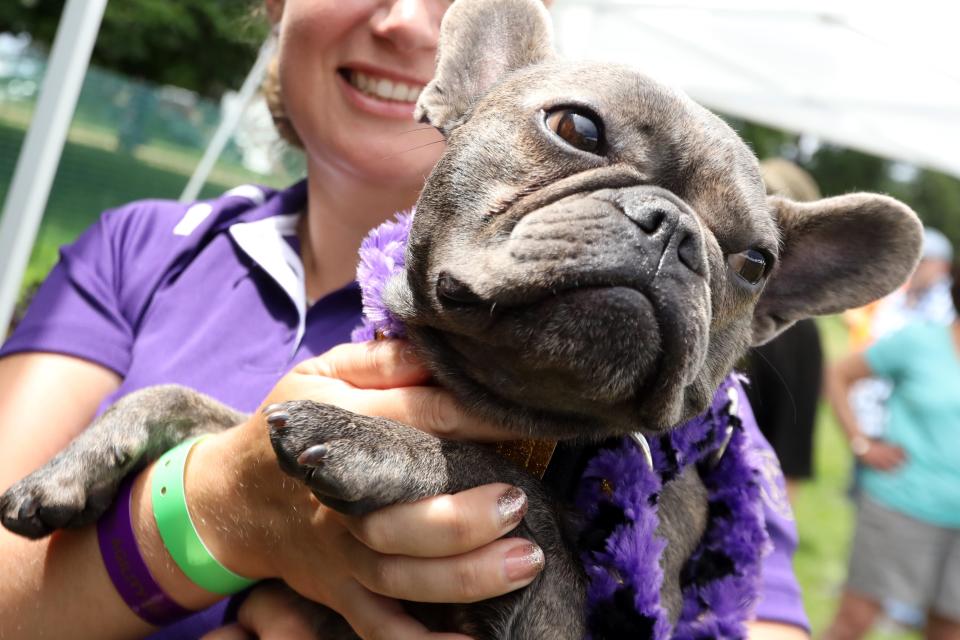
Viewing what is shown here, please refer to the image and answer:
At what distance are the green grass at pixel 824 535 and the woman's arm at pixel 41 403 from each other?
17.5 feet

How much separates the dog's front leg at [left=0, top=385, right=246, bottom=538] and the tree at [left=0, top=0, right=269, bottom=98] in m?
18.3

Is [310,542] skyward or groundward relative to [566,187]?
groundward

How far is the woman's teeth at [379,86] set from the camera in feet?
9.25

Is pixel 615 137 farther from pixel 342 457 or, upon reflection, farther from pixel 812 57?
pixel 812 57

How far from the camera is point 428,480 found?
1.93 metres

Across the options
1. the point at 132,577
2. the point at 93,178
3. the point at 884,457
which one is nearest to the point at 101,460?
the point at 132,577

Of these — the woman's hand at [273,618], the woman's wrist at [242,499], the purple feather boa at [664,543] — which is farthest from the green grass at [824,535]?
the woman's wrist at [242,499]

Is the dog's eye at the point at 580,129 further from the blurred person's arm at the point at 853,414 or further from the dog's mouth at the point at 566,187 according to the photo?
the blurred person's arm at the point at 853,414

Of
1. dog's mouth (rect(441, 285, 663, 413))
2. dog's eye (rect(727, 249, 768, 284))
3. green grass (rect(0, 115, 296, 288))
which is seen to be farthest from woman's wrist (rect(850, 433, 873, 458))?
green grass (rect(0, 115, 296, 288))

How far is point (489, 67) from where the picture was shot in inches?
101

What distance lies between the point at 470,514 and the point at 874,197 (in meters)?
1.49

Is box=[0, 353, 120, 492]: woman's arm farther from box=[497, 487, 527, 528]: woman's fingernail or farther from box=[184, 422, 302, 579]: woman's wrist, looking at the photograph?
box=[497, 487, 527, 528]: woman's fingernail

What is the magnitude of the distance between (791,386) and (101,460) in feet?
14.3

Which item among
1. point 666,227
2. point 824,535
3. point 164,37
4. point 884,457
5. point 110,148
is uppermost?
point 666,227
